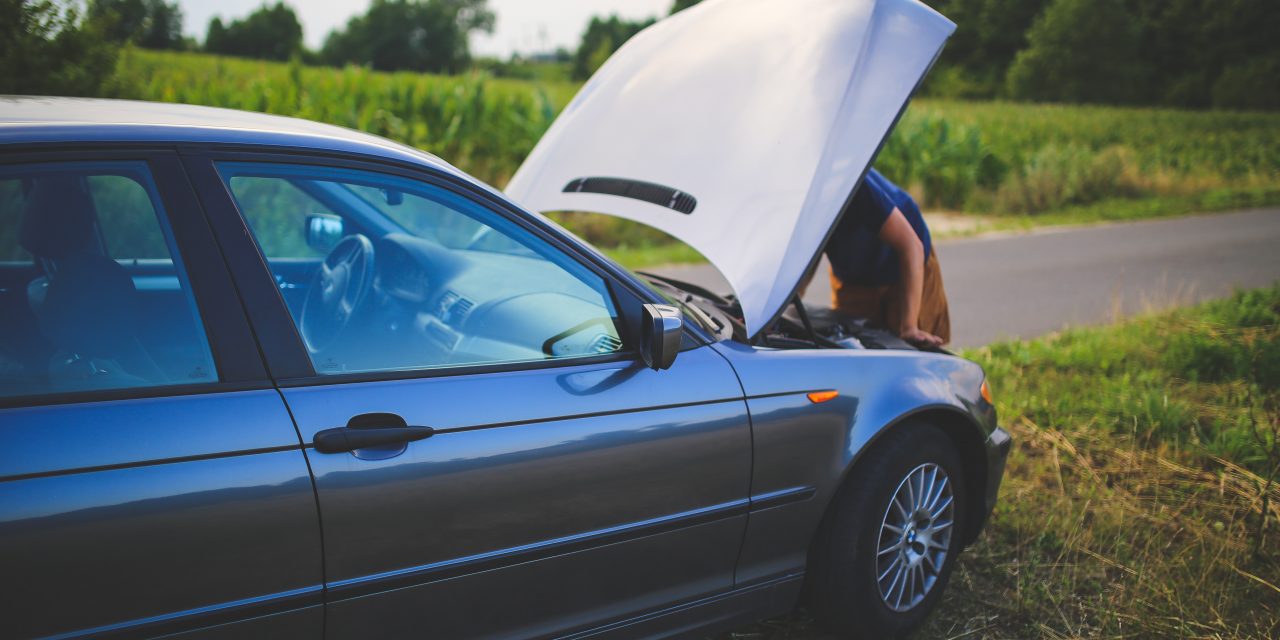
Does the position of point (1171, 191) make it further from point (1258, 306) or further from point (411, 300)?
point (411, 300)

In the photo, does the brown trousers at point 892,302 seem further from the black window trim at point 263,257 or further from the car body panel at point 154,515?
the car body panel at point 154,515

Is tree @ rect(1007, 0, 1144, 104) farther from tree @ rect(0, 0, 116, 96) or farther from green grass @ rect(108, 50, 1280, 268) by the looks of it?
tree @ rect(0, 0, 116, 96)

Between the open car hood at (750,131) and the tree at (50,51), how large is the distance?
5183 mm

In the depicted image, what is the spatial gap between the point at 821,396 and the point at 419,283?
4.26ft

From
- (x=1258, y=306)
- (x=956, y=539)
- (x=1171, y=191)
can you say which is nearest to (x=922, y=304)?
(x=956, y=539)

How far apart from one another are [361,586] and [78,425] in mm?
665

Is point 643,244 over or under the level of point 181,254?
under

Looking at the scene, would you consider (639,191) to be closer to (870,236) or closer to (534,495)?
(870,236)

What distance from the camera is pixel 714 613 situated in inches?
103

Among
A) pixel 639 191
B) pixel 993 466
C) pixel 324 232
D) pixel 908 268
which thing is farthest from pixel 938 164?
pixel 324 232

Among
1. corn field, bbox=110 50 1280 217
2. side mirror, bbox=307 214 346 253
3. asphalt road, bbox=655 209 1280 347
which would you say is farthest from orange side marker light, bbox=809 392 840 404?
corn field, bbox=110 50 1280 217

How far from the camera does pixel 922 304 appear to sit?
4250mm

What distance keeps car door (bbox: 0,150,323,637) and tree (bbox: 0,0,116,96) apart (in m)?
5.99

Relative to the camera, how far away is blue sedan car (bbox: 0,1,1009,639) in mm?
1762
